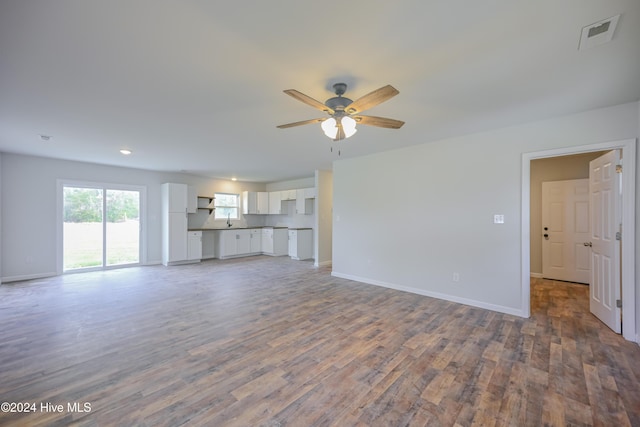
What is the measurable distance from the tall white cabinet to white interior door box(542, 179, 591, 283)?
840cm

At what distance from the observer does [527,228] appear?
3432 millimetres

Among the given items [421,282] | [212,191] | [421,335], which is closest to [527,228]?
[421,282]

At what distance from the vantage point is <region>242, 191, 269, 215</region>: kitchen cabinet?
904cm

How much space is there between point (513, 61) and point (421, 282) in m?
3.30

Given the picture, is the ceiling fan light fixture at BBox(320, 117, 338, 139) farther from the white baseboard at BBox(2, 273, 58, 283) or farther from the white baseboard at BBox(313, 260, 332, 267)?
the white baseboard at BBox(2, 273, 58, 283)

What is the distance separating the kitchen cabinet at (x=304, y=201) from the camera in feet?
26.1

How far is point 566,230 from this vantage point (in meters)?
5.12

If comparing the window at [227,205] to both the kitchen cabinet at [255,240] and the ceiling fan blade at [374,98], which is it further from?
the ceiling fan blade at [374,98]

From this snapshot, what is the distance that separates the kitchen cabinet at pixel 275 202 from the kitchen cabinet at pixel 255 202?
0.54 feet

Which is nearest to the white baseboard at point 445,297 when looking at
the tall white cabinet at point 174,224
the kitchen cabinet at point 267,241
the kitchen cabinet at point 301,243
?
the kitchen cabinet at point 301,243

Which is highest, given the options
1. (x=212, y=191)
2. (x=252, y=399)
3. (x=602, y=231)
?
(x=212, y=191)

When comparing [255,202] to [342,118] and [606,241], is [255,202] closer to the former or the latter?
[342,118]

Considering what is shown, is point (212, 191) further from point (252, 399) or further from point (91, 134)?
point (252, 399)

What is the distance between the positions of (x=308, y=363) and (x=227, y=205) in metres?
7.26
